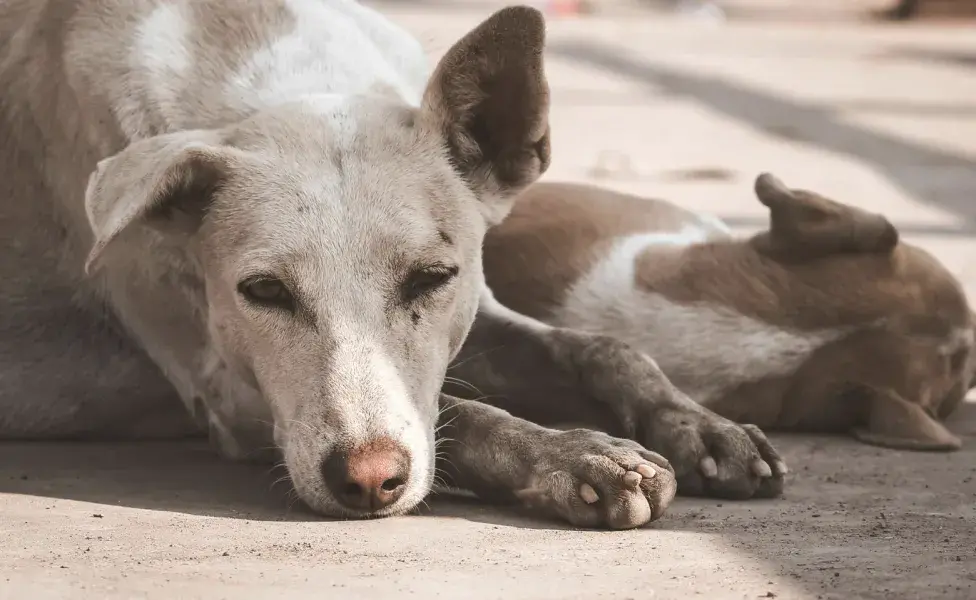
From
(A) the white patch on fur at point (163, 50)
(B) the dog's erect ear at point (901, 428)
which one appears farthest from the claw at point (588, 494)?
(A) the white patch on fur at point (163, 50)

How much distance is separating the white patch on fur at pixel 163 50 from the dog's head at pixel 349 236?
339 mm

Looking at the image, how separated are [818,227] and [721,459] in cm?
116

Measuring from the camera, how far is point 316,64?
4160 millimetres

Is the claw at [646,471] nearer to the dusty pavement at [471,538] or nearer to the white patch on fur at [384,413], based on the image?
the dusty pavement at [471,538]

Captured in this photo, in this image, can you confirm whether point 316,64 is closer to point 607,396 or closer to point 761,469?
point 607,396

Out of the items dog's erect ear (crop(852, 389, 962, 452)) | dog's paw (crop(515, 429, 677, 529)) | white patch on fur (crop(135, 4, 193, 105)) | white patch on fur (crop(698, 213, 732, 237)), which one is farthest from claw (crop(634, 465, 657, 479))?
white patch on fur (crop(698, 213, 732, 237))

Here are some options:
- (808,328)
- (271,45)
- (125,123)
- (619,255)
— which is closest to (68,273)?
(125,123)

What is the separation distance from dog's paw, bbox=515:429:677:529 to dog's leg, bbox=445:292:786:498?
277mm

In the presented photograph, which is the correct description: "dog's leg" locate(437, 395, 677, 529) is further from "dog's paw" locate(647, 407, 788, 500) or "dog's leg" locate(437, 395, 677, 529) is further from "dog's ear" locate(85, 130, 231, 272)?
"dog's ear" locate(85, 130, 231, 272)

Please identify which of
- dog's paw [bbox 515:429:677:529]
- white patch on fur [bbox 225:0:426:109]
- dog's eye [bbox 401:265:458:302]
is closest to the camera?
dog's paw [bbox 515:429:677:529]

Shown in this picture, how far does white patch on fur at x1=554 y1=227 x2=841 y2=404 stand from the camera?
4.62 meters

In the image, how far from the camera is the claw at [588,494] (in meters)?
3.45

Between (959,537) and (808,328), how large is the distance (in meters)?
1.31

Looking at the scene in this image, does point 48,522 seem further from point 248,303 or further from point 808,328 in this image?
point 808,328
